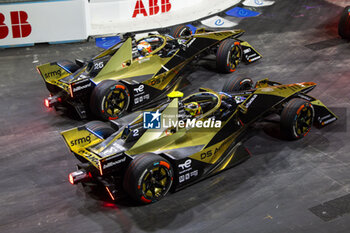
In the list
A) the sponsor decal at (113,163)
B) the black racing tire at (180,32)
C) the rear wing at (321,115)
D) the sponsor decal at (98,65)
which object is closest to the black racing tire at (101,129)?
the sponsor decal at (113,163)

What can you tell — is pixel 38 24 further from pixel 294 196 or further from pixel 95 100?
pixel 294 196

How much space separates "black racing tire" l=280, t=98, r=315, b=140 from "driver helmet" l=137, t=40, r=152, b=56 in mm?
4195

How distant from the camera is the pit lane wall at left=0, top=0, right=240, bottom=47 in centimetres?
1602

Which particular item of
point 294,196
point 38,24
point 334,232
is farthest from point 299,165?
point 38,24

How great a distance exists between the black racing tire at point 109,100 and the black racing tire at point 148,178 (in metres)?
3.28

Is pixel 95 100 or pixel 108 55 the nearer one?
pixel 95 100

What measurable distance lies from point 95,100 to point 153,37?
301cm

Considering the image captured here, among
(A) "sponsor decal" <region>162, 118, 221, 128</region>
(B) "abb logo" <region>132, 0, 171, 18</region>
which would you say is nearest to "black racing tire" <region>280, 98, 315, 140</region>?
(A) "sponsor decal" <region>162, 118, 221, 128</region>

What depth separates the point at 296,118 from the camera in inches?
415

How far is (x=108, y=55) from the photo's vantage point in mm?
13039

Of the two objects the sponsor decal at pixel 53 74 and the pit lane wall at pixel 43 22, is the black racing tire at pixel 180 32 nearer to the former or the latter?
the pit lane wall at pixel 43 22

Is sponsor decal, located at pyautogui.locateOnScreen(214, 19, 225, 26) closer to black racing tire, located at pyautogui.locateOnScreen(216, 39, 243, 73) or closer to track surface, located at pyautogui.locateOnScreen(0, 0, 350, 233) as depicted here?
track surface, located at pyautogui.locateOnScreen(0, 0, 350, 233)

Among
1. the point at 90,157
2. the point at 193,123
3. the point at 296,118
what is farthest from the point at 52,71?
the point at 296,118

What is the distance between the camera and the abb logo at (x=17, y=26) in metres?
15.9
